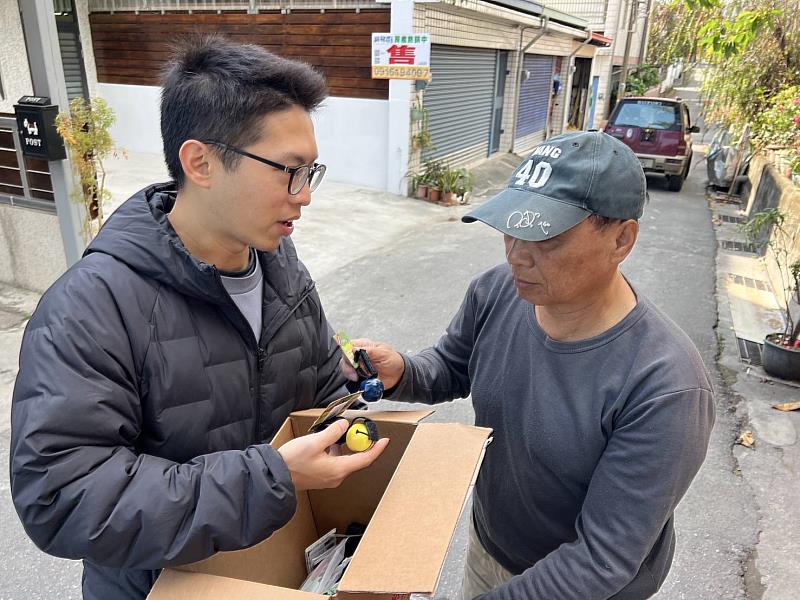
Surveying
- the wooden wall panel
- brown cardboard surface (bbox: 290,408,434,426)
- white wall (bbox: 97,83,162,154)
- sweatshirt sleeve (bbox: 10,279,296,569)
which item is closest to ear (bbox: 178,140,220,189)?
sweatshirt sleeve (bbox: 10,279,296,569)

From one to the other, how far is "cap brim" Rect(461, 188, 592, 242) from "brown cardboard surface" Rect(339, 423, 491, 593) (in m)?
0.44

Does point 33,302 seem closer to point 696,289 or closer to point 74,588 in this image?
point 74,588

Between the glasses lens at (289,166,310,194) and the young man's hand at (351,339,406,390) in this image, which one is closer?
the glasses lens at (289,166,310,194)

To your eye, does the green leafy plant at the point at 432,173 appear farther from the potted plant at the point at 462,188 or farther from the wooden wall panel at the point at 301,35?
the wooden wall panel at the point at 301,35

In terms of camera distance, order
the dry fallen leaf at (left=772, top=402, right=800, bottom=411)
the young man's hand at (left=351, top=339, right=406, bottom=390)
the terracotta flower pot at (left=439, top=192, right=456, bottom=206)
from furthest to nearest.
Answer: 1. the terracotta flower pot at (left=439, top=192, right=456, bottom=206)
2. the dry fallen leaf at (left=772, top=402, right=800, bottom=411)
3. the young man's hand at (left=351, top=339, right=406, bottom=390)

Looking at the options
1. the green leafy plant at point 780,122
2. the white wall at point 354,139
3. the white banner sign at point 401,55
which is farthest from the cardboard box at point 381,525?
the white wall at point 354,139

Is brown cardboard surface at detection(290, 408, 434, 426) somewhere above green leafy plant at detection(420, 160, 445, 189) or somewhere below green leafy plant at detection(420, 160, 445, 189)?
above

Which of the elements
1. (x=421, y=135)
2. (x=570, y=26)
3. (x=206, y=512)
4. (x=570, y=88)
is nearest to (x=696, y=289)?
(x=421, y=135)

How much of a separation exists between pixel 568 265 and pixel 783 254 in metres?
6.17

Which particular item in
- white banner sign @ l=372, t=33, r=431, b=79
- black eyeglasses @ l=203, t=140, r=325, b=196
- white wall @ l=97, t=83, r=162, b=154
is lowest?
white wall @ l=97, t=83, r=162, b=154

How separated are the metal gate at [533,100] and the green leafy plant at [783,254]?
813cm

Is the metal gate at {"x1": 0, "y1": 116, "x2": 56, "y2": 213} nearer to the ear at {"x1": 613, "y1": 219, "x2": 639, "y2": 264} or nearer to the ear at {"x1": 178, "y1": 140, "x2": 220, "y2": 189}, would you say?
the ear at {"x1": 178, "y1": 140, "x2": 220, "y2": 189}

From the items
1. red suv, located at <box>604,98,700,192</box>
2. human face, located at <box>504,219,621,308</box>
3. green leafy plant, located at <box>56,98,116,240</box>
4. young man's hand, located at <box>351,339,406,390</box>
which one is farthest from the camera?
red suv, located at <box>604,98,700,192</box>

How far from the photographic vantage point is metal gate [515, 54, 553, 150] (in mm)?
14320
